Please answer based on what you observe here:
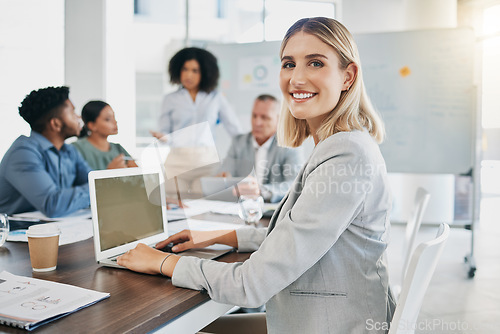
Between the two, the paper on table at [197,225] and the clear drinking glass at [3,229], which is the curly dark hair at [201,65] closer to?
the paper on table at [197,225]

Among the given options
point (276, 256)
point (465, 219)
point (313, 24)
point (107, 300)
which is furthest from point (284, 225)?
point (465, 219)

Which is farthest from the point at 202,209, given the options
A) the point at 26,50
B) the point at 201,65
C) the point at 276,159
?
the point at 26,50

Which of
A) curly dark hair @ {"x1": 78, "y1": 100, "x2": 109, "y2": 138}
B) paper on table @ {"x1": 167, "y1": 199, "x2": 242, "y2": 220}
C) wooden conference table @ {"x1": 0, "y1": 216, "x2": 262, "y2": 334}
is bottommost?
wooden conference table @ {"x1": 0, "y1": 216, "x2": 262, "y2": 334}

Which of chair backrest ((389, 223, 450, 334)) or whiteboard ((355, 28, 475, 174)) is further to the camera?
whiteboard ((355, 28, 475, 174))

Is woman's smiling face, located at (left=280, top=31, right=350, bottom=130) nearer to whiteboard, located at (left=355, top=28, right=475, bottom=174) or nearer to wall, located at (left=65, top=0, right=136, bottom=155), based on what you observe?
whiteboard, located at (left=355, top=28, right=475, bottom=174)

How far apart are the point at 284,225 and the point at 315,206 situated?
0.08 metres

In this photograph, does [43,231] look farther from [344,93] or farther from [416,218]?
[416,218]

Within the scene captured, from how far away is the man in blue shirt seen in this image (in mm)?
2004

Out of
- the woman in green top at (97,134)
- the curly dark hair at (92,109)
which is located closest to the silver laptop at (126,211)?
the woman in green top at (97,134)

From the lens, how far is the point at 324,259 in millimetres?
1028

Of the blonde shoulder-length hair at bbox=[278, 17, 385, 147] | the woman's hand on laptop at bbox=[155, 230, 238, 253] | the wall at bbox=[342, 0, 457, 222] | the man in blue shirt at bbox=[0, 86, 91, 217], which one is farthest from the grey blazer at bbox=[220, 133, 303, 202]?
the wall at bbox=[342, 0, 457, 222]

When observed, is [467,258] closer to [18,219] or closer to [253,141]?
[253,141]

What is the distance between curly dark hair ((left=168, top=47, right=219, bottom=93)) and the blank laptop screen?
287 cm

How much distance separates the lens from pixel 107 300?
913 millimetres
